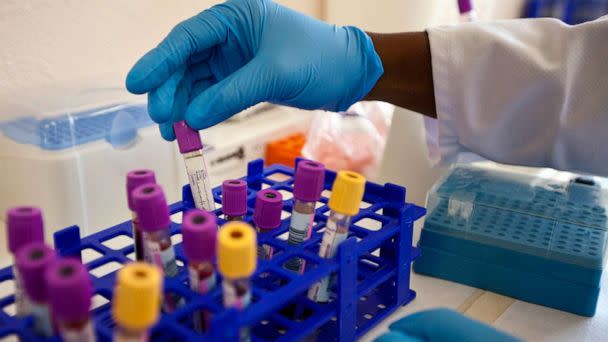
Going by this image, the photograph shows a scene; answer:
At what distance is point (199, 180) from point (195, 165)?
18mm

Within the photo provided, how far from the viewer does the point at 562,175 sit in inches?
39.2

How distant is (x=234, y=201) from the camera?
0.58 m

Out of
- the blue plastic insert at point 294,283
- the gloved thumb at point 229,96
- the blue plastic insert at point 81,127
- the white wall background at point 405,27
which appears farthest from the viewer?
the white wall background at point 405,27

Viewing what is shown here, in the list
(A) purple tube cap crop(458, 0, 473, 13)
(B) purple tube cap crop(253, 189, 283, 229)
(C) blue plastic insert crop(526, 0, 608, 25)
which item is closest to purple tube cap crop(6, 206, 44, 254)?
(B) purple tube cap crop(253, 189, 283, 229)

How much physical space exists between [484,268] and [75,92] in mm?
691

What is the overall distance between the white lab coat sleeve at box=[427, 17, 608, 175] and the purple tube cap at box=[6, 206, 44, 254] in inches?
22.0

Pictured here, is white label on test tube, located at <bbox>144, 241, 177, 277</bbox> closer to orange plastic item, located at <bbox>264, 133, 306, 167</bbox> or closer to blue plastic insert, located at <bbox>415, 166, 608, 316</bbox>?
blue plastic insert, located at <bbox>415, 166, 608, 316</bbox>

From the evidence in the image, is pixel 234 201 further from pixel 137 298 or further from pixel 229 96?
pixel 137 298

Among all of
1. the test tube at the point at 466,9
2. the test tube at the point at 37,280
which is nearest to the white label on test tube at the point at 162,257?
the test tube at the point at 37,280

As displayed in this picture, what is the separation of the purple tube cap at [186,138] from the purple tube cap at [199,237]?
0.20m

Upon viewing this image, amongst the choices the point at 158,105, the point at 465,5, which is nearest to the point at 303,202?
the point at 158,105

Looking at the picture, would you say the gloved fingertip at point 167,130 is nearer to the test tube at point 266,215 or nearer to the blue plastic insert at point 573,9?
the test tube at point 266,215

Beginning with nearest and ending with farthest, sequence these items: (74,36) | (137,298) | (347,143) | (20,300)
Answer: (137,298), (20,300), (74,36), (347,143)

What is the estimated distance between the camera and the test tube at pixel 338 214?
0.49 m
